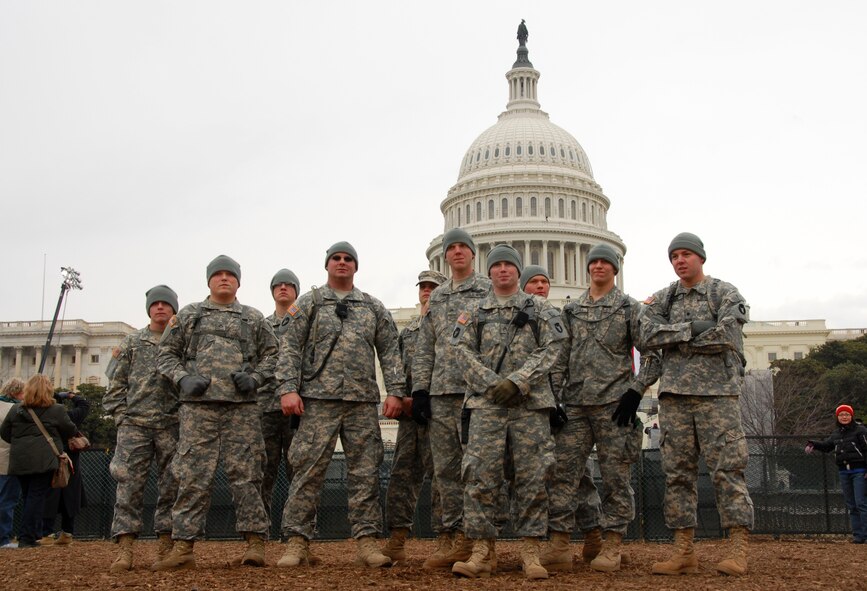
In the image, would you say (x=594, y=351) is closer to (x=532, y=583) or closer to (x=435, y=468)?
(x=435, y=468)

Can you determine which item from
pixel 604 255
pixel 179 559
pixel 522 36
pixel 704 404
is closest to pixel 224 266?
pixel 179 559

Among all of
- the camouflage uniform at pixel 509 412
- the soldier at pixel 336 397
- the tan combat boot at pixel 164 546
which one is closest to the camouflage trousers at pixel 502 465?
the camouflage uniform at pixel 509 412

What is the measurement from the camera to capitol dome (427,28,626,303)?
331 ft

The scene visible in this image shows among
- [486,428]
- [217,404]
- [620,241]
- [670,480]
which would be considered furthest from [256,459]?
[620,241]

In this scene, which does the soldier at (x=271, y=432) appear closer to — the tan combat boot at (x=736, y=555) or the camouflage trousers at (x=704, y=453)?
the camouflage trousers at (x=704, y=453)

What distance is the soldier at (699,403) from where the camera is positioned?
884 cm

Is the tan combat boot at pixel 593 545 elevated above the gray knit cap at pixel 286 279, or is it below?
below

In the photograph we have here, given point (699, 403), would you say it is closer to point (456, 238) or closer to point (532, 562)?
point (532, 562)

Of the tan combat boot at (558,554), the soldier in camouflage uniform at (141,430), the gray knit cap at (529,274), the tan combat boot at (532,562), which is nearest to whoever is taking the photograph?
the tan combat boot at (532,562)

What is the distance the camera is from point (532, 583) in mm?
7855

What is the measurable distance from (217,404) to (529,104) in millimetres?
108789

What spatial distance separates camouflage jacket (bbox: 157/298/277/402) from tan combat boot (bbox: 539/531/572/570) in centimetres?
299

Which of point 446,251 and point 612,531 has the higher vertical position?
point 446,251

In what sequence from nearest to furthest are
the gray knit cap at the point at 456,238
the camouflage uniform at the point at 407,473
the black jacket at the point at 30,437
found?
the gray knit cap at the point at 456,238 → the camouflage uniform at the point at 407,473 → the black jacket at the point at 30,437
